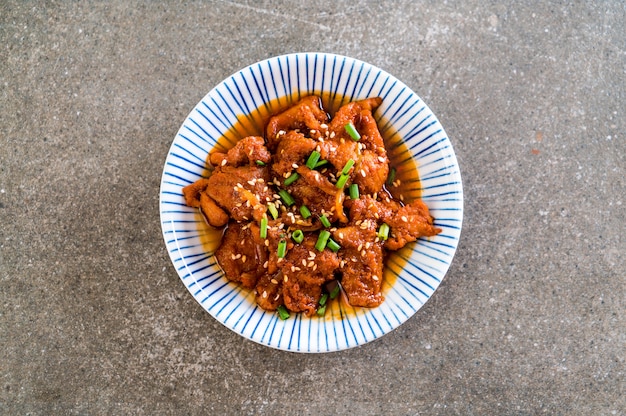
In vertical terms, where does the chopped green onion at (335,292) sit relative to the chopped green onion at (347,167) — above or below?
below

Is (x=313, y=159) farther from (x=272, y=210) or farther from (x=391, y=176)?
(x=391, y=176)

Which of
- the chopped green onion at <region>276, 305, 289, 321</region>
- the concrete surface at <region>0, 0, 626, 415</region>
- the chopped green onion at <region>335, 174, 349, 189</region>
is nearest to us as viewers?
the chopped green onion at <region>335, 174, 349, 189</region>

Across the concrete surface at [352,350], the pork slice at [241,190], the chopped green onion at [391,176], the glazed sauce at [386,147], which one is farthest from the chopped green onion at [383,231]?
the concrete surface at [352,350]

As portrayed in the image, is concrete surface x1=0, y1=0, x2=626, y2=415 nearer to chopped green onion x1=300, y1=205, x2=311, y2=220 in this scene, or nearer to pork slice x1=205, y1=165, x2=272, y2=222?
pork slice x1=205, y1=165, x2=272, y2=222

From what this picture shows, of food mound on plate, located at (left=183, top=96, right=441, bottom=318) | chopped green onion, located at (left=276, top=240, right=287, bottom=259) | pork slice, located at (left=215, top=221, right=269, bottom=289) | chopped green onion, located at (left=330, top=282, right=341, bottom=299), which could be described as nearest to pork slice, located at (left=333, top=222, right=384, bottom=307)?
food mound on plate, located at (left=183, top=96, right=441, bottom=318)

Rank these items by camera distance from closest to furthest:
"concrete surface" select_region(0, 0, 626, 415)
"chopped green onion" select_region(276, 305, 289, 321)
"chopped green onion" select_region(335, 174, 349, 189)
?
"chopped green onion" select_region(335, 174, 349, 189), "chopped green onion" select_region(276, 305, 289, 321), "concrete surface" select_region(0, 0, 626, 415)

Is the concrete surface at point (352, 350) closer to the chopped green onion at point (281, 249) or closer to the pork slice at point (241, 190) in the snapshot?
the pork slice at point (241, 190)
